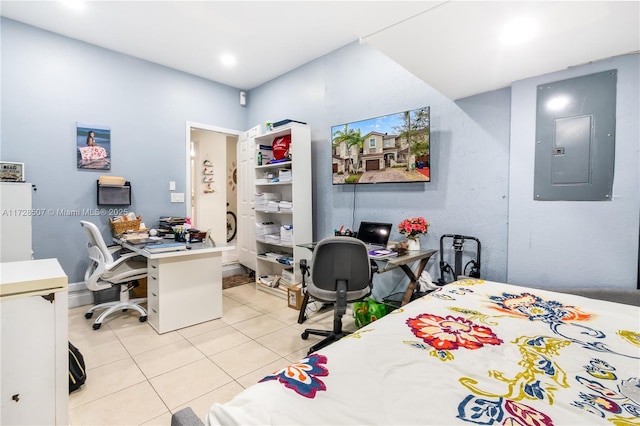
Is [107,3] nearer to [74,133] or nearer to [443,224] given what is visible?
[74,133]

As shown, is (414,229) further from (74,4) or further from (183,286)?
(74,4)

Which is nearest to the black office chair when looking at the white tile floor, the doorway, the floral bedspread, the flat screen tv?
the white tile floor

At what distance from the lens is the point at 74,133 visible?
3.42 meters

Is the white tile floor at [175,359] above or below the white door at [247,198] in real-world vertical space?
below

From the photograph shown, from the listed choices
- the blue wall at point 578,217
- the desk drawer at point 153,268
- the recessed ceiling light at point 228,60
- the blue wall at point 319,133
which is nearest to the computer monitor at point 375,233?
the blue wall at point 319,133

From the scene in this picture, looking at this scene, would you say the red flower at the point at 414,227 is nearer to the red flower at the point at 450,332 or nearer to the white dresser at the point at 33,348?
the red flower at the point at 450,332

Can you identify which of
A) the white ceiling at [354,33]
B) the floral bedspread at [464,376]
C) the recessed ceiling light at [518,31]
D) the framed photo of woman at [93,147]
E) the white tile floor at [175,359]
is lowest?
the white tile floor at [175,359]

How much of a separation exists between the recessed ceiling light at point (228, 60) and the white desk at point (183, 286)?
2.49 m

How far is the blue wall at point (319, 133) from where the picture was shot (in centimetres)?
221

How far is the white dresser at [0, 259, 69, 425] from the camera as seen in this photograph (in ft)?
3.68

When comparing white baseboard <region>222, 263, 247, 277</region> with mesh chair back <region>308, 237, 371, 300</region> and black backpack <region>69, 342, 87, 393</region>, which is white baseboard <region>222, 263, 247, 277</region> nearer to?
black backpack <region>69, 342, 87, 393</region>

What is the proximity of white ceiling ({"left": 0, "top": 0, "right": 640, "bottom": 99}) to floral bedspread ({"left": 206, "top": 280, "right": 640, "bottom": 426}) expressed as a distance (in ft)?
4.62

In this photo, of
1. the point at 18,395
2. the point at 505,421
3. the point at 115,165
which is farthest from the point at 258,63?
the point at 505,421

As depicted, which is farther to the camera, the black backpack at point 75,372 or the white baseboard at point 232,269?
the white baseboard at point 232,269
